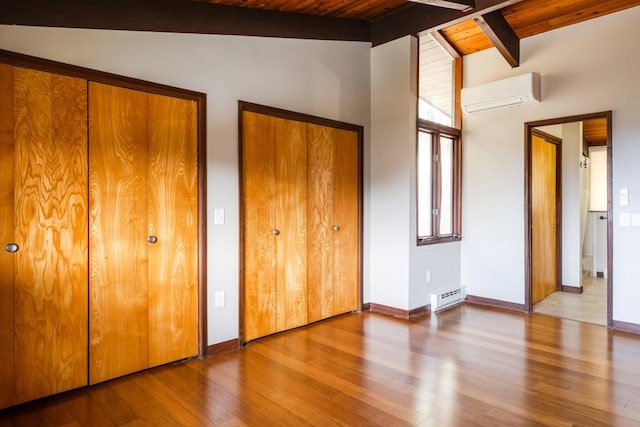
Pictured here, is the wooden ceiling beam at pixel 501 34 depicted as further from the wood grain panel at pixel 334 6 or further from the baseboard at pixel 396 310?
the baseboard at pixel 396 310

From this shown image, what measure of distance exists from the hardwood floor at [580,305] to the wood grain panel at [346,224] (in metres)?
2.04

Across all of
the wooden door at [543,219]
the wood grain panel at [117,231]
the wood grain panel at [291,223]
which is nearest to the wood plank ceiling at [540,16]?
the wooden door at [543,219]

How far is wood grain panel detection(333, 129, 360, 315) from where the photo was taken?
4.11 m

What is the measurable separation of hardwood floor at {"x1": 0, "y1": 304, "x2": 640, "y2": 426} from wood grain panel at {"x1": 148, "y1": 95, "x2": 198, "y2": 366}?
0.75ft

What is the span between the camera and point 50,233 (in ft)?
7.82

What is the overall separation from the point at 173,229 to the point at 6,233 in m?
0.96

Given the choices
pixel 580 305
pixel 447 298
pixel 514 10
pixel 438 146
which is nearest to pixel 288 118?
pixel 438 146

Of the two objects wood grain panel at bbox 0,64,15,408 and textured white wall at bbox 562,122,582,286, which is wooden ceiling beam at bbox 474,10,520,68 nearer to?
textured white wall at bbox 562,122,582,286

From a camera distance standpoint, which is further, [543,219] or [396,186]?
[543,219]

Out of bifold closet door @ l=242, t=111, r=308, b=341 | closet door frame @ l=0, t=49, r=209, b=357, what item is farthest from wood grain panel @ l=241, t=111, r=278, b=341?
closet door frame @ l=0, t=49, r=209, b=357

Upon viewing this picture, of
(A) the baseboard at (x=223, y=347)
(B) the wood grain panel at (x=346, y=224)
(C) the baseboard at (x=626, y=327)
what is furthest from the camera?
(B) the wood grain panel at (x=346, y=224)

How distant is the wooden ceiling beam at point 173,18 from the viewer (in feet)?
7.69

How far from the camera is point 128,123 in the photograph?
8.79 ft

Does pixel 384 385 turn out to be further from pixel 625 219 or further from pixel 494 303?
pixel 625 219
